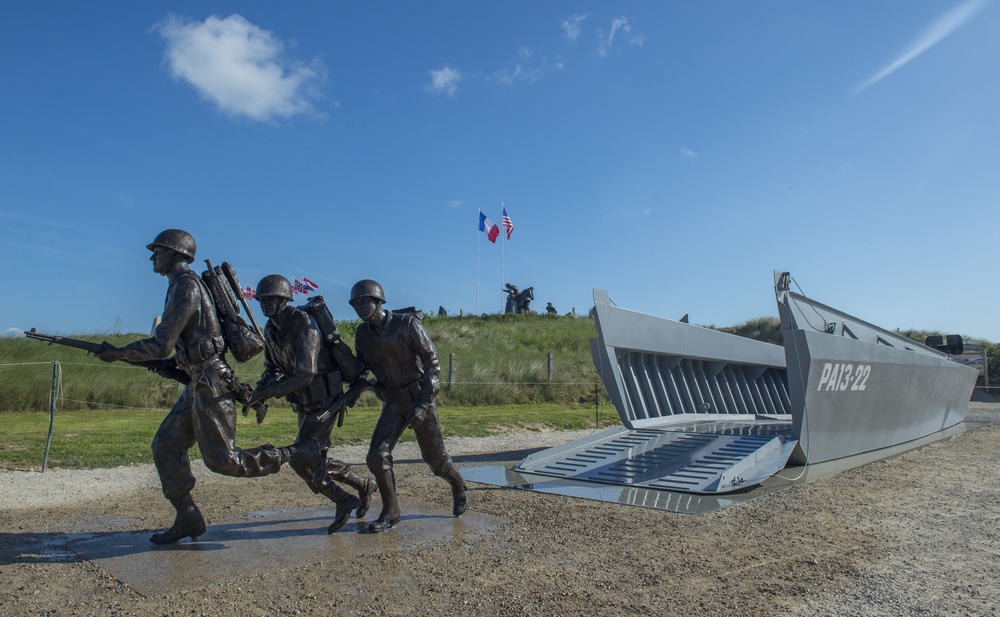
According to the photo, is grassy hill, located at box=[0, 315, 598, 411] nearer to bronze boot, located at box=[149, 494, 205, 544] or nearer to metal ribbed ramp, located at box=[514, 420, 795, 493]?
bronze boot, located at box=[149, 494, 205, 544]

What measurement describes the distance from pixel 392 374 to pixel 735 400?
9.84 m

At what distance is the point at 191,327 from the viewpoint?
4.75 metres

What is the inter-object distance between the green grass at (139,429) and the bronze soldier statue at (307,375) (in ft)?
12.6

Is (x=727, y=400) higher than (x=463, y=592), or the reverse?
(x=727, y=400)

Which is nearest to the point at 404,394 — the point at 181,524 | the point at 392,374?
the point at 392,374

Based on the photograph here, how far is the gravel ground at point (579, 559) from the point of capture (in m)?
3.74

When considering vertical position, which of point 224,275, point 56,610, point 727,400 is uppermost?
point 224,275

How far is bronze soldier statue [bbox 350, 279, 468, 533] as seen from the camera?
548cm

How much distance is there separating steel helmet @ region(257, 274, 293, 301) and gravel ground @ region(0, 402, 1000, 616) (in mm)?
1951

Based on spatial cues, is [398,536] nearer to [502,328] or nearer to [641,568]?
[641,568]

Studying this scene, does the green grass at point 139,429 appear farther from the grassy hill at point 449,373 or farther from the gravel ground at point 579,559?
the gravel ground at point 579,559

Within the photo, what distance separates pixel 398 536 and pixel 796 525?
331 cm

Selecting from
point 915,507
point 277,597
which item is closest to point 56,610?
point 277,597

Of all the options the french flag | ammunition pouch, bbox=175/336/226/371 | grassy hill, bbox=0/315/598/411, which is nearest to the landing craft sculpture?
ammunition pouch, bbox=175/336/226/371
